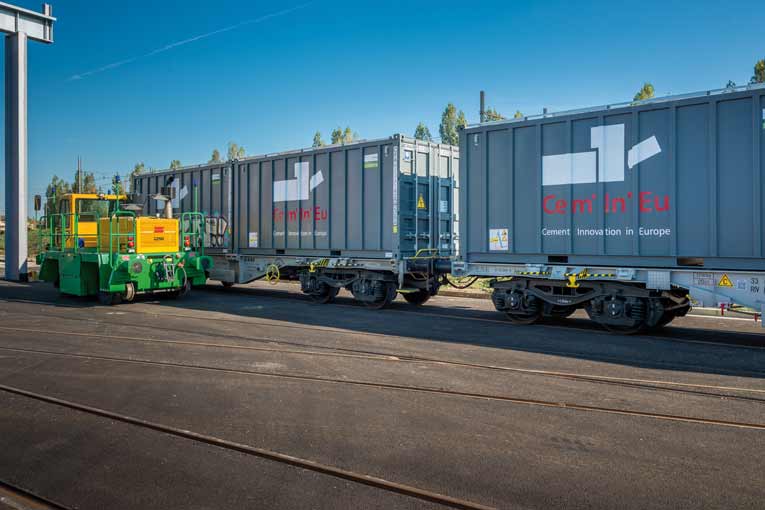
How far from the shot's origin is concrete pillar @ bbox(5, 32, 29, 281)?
2197 cm

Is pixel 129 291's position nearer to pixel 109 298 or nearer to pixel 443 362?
pixel 109 298

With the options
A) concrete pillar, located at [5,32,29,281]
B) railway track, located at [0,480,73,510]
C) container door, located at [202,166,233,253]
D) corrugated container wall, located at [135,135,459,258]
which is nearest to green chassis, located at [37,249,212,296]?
container door, located at [202,166,233,253]

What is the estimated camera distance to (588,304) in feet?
35.7

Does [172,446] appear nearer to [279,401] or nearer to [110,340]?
[279,401]

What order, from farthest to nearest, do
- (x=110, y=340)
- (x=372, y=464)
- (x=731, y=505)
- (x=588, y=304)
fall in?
(x=588, y=304) → (x=110, y=340) → (x=372, y=464) → (x=731, y=505)

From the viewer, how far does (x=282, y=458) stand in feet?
14.3

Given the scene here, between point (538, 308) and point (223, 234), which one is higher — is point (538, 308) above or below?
below

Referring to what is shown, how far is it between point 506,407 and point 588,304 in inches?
229

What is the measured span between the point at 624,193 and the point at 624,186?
123 mm

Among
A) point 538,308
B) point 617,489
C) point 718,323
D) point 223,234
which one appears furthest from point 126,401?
point 223,234

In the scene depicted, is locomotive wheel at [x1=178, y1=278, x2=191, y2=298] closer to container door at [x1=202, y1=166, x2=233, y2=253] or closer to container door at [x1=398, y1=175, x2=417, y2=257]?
container door at [x1=202, y1=166, x2=233, y2=253]

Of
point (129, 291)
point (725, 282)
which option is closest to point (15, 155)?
point (129, 291)

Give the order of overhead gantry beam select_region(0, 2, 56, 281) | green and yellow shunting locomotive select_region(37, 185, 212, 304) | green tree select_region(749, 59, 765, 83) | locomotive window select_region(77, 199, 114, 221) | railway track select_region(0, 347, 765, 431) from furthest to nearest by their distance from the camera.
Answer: green tree select_region(749, 59, 765, 83)
overhead gantry beam select_region(0, 2, 56, 281)
locomotive window select_region(77, 199, 114, 221)
green and yellow shunting locomotive select_region(37, 185, 212, 304)
railway track select_region(0, 347, 765, 431)

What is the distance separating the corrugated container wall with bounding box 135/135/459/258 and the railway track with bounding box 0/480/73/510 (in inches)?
398
